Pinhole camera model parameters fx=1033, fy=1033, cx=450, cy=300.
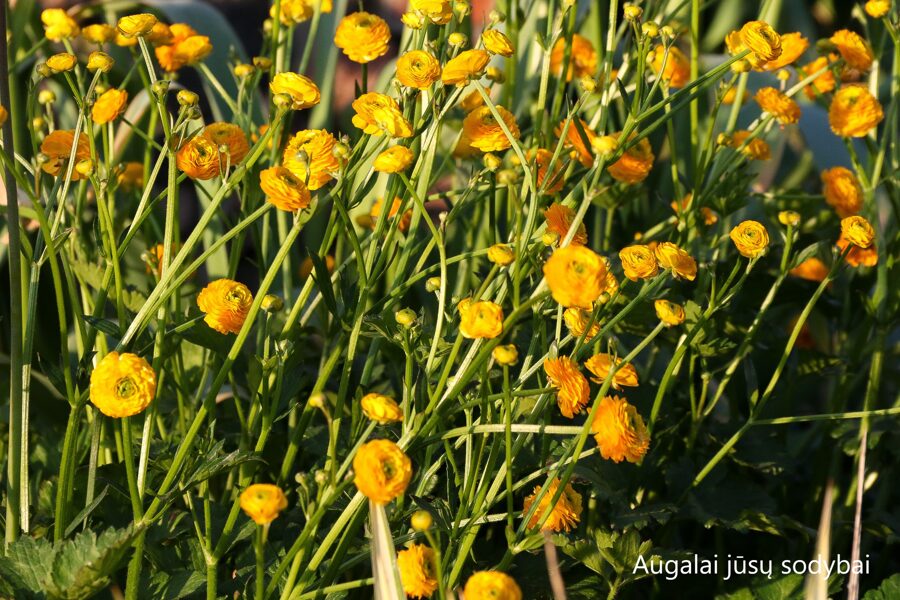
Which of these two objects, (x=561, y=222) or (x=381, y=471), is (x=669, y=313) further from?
(x=381, y=471)

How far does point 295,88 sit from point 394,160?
0.37ft

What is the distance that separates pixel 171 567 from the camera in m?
0.99

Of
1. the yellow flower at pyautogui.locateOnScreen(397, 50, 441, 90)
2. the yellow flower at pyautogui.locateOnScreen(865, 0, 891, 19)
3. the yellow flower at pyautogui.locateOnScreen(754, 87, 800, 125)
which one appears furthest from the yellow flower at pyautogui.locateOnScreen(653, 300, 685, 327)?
the yellow flower at pyautogui.locateOnScreen(865, 0, 891, 19)

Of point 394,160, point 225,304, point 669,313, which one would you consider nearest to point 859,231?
point 669,313

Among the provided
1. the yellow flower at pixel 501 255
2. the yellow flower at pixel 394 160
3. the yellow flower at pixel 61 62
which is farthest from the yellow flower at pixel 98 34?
the yellow flower at pixel 501 255

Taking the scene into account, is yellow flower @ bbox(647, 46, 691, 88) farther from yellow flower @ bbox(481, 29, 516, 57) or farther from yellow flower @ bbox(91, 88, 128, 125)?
yellow flower @ bbox(91, 88, 128, 125)

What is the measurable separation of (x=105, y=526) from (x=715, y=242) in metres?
0.73

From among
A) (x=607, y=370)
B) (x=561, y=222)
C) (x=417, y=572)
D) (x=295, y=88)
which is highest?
(x=295, y=88)

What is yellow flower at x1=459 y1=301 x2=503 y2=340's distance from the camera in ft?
2.35

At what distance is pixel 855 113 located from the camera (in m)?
1.15

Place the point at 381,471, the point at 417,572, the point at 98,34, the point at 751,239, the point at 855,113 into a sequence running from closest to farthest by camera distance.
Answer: the point at 381,471, the point at 417,572, the point at 751,239, the point at 98,34, the point at 855,113

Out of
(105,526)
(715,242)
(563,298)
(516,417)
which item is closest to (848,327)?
(715,242)

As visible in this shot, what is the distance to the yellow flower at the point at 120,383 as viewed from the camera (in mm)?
750

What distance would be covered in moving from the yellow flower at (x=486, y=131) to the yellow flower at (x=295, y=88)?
0.51 feet
